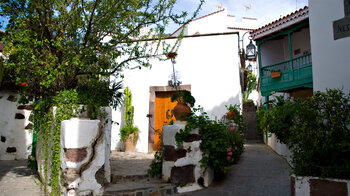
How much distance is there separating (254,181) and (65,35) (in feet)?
13.8

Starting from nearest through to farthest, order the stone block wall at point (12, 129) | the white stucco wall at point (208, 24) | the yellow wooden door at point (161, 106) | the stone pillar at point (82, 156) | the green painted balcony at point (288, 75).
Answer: the stone pillar at point (82, 156) → the stone block wall at point (12, 129) → the green painted balcony at point (288, 75) → the yellow wooden door at point (161, 106) → the white stucco wall at point (208, 24)

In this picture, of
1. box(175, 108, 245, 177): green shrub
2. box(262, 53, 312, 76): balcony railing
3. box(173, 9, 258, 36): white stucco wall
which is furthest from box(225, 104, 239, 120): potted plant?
box(173, 9, 258, 36): white stucco wall

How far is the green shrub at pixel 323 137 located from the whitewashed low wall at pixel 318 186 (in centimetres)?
8

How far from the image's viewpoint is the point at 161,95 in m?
8.67

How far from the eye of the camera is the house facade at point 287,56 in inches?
326

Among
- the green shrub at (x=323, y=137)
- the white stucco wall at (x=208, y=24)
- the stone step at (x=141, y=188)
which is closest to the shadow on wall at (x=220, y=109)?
the stone step at (x=141, y=188)

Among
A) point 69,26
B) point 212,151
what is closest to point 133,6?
point 69,26

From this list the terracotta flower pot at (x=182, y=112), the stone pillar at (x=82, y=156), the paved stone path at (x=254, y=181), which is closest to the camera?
the stone pillar at (x=82, y=156)

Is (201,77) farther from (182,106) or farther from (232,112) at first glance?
(182,106)

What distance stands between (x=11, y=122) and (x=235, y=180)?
676 centimetres

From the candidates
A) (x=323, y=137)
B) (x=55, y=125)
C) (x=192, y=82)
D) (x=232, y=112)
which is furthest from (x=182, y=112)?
(x=192, y=82)

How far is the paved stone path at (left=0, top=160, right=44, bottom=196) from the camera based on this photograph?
403cm

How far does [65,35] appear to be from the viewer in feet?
13.9

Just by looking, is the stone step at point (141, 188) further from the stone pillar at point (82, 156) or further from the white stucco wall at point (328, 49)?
the white stucco wall at point (328, 49)
